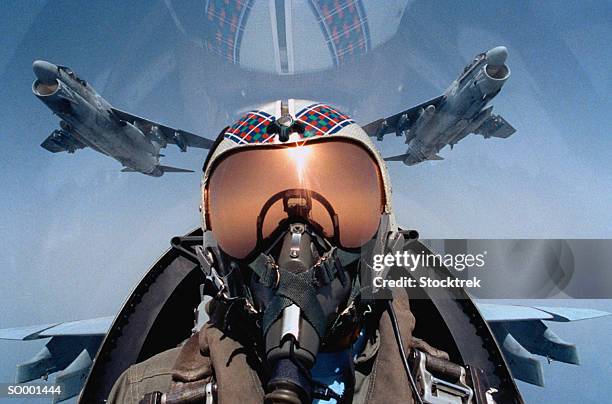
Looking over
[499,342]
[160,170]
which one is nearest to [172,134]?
[160,170]

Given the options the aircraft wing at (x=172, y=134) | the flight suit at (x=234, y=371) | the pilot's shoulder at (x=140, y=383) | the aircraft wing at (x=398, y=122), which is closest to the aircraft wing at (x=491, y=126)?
the aircraft wing at (x=398, y=122)

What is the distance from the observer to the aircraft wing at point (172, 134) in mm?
12279

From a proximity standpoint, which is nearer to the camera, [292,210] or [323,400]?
[323,400]

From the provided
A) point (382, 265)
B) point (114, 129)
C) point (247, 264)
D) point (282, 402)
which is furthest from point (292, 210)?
point (114, 129)

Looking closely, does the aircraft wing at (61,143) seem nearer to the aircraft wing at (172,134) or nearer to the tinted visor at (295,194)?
the aircraft wing at (172,134)

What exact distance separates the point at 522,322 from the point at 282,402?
6647mm

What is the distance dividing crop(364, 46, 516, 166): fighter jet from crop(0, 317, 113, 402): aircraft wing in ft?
23.4

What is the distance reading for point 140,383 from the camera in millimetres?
1637

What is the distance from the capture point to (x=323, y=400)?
5.03ft

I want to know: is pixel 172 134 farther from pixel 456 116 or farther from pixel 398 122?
pixel 456 116

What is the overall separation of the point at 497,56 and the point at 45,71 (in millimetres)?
11490

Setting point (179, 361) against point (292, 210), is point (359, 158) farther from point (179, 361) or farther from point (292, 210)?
point (179, 361)

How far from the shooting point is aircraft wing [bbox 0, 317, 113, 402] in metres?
6.14

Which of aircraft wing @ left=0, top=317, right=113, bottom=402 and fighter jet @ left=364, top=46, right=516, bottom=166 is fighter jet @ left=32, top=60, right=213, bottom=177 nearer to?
aircraft wing @ left=0, top=317, right=113, bottom=402
